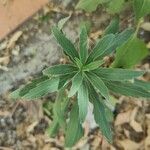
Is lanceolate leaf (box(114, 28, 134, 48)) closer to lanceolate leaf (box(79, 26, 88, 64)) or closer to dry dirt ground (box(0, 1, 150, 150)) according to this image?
lanceolate leaf (box(79, 26, 88, 64))

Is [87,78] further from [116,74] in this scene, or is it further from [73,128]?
[73,128]

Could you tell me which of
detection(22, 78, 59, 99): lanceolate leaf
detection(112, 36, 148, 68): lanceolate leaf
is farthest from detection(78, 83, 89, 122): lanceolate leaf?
detection(112, 36, 148, 68): lanceolate leaf

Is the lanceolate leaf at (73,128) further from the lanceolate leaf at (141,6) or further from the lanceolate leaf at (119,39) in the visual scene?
the lanceolate leaf at (141,6)

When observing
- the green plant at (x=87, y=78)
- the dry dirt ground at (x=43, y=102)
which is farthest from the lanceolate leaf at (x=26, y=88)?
the dry dirt ground at (x=43, y=102)

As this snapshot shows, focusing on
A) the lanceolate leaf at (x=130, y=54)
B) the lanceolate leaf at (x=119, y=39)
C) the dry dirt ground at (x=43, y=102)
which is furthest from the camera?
the dry dirt ground at (x=43, y=102)

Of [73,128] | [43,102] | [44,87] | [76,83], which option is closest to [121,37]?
[76,83]

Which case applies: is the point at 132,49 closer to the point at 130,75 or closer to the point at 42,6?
the point at 130,75

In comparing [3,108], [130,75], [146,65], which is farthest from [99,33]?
[130,75]
